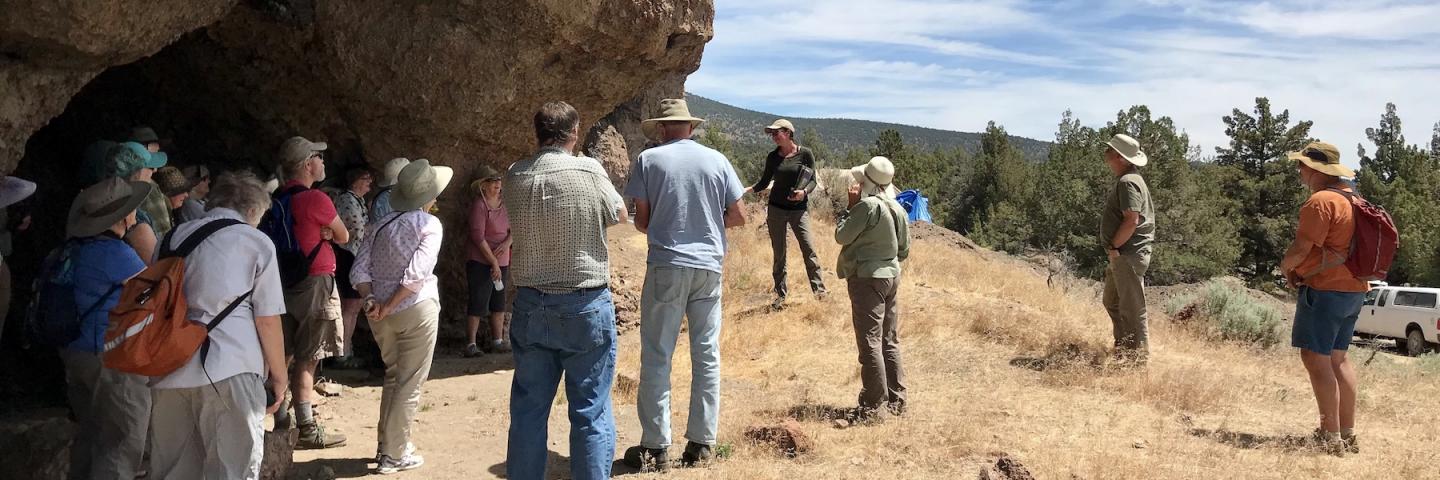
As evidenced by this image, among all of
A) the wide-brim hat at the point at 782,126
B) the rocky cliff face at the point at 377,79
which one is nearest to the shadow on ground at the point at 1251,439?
the wide-brim hat at the point at 782,126

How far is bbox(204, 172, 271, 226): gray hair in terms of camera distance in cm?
351

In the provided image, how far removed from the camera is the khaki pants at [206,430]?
10.9 ft

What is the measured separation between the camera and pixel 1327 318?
5.30m

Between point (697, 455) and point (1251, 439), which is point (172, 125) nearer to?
point (697, 455)

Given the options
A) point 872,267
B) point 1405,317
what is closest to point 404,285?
point 872,267

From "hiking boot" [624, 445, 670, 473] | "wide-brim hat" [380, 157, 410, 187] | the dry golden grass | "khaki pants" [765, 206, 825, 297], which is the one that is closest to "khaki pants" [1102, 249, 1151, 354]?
the dry golden grass

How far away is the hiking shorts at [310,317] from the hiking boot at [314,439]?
15.1 inches

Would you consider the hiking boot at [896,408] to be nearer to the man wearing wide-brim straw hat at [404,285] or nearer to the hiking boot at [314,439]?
the man wearing wide-brim straw hat at [404,285]

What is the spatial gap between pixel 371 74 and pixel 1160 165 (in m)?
30.7

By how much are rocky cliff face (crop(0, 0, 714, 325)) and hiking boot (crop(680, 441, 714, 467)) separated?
3.36 metres

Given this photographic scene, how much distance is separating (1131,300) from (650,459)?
13.7 feet

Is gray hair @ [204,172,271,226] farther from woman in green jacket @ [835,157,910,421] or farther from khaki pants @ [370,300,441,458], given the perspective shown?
woman in green jacket @ [835,157,910,421]

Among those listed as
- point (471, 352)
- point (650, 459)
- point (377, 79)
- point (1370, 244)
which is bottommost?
point (471, 352)

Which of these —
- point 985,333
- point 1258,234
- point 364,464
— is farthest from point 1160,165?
point 364,464
